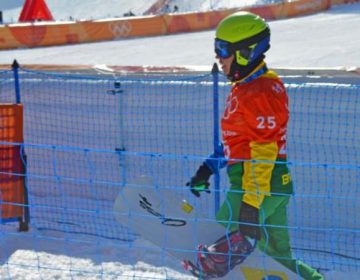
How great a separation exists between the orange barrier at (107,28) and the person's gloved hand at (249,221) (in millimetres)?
12611

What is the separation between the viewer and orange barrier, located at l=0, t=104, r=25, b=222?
571cm

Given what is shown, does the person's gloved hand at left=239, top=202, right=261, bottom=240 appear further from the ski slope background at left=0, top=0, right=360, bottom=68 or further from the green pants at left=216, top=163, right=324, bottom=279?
the ski slope background at left=0, top=0, right=360, bottom=68

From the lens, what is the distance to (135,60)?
12.6 meters

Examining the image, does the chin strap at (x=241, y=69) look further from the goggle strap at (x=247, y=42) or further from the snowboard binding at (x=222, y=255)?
the snowboard binding at (x=222, y=255)

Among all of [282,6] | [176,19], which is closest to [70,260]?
[176,19]

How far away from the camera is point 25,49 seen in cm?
1548

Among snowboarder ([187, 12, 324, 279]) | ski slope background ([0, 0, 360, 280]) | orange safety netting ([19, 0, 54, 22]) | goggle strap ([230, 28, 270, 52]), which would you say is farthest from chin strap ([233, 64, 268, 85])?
orange safety netting ([19, 0, 54, 22])

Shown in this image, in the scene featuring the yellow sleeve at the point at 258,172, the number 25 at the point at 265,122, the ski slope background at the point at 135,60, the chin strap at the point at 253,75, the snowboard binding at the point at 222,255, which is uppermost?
the chin strap at the point at 253,75

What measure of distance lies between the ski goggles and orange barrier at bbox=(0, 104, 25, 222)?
239 centimetres

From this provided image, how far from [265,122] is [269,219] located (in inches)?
23.4

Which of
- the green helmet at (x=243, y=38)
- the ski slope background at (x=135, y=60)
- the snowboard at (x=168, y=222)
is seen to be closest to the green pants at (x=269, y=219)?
the snowboard at (x=168, y=222)

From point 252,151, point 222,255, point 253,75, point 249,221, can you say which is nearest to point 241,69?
point 253,75

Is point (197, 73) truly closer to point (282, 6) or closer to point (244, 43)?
point (244, 43)

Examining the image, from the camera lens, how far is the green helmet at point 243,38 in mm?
3896
